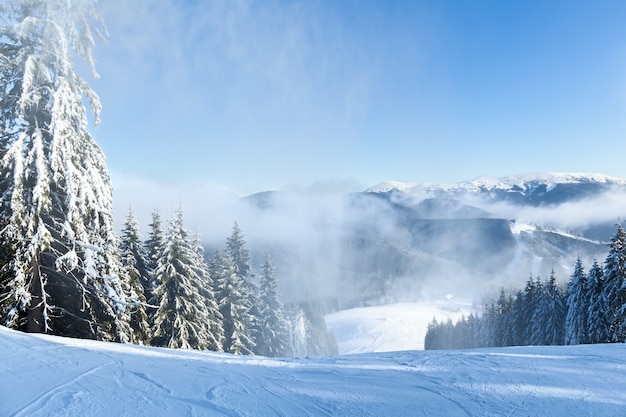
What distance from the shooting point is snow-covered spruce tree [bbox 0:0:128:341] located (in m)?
9.09

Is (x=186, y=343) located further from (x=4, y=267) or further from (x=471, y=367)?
(x=471, y=367)

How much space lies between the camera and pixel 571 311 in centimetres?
2847

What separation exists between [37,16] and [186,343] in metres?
15.9

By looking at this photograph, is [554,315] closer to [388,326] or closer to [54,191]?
[54,191]

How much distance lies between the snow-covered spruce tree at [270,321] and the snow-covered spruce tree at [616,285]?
24733mm

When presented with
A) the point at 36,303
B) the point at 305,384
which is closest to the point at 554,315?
the point at 305,384

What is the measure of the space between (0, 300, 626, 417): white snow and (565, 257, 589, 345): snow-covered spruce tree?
25902 mm

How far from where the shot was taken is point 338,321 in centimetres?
14712

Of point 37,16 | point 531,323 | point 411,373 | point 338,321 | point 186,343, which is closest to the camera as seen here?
point 411,373

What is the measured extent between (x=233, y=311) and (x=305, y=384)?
72.2 feet

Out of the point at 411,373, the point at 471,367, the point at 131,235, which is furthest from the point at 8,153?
the point at 131,235

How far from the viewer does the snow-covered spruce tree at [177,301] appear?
1897 centimetres

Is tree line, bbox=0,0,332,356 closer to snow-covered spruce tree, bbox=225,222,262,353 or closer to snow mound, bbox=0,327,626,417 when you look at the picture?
snow mound, bbox=0,327,626,417

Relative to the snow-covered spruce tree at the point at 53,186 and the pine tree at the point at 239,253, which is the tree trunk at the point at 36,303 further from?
the pine tree at the point at 239,253
